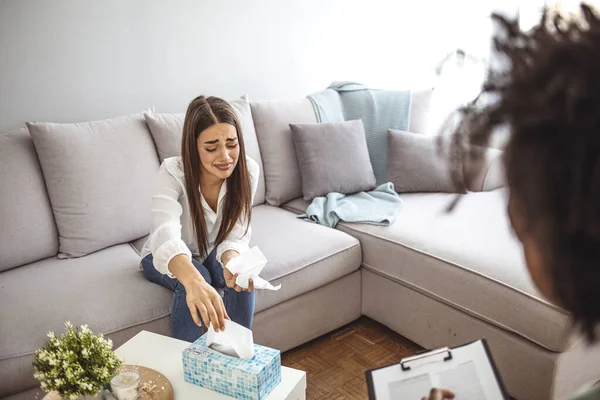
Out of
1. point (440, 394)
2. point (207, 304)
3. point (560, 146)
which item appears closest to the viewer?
point (560, 146)

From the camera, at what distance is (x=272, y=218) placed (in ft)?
7.19

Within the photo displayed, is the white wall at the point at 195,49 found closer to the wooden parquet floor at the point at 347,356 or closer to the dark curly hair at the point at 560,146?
the wooden parquet floor at the point at 347,356

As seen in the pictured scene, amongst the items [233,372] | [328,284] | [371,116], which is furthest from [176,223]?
[371,116]

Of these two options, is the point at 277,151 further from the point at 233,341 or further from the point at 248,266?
the point at 233,341

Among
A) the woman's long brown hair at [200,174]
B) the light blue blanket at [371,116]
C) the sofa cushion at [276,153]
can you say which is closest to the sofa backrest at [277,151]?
the sofa cushion at [276,153]

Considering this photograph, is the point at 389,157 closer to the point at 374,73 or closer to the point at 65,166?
the point at 374,73

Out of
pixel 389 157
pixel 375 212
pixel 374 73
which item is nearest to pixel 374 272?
pixel 375 212

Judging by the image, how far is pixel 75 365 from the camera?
1.05m

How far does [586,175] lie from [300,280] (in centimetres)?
144

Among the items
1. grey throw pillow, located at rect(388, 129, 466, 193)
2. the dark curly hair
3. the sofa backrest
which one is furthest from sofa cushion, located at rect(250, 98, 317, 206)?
the dark curly hair

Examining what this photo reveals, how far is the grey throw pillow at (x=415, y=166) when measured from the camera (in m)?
2.39

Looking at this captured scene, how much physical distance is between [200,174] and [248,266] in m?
0.43

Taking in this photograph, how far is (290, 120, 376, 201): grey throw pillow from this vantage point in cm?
233

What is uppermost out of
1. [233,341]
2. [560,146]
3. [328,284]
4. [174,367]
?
[560,146]
